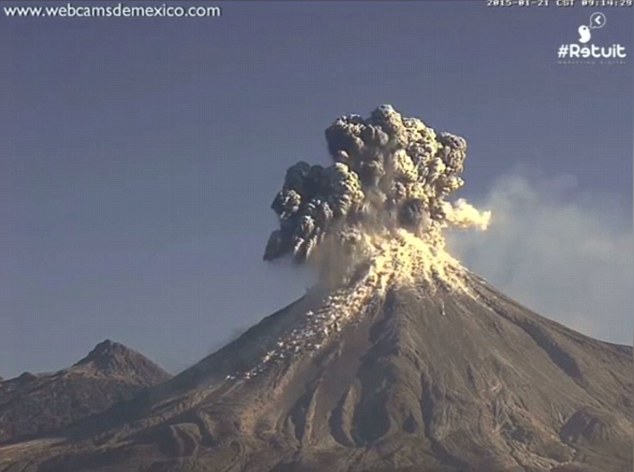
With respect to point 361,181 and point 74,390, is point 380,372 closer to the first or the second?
point 361,181

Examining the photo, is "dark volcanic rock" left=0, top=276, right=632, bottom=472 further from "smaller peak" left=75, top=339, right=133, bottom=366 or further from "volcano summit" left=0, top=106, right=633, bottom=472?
"smaller peak" left=75, top=339, right=133, bottom=366

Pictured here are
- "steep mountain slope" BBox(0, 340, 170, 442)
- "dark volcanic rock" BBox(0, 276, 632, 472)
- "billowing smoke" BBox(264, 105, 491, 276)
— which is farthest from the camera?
"steep mountain slope" BBox(0, 340, 170, 442)

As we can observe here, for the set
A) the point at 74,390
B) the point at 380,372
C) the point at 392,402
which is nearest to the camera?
the point at 392,402

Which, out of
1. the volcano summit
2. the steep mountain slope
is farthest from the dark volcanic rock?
the steep mountain slope

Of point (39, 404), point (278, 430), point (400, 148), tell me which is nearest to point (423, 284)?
point (400, 148)

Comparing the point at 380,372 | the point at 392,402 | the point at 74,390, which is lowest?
the point at 392,402

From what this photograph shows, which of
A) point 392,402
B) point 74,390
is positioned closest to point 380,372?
point 392,402

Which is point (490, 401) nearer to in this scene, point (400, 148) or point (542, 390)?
point (542, 390)

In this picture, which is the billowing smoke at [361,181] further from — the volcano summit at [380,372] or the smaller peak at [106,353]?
the smaller peak at [106,353]
